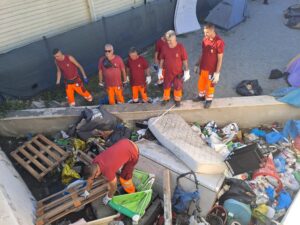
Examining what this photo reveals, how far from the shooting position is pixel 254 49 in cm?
958

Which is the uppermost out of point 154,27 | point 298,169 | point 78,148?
point 154,27

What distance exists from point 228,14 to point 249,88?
4072mm

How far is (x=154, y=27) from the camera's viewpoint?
1005 cm

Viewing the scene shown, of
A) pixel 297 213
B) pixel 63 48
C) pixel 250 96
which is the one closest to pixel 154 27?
pixel 63 48

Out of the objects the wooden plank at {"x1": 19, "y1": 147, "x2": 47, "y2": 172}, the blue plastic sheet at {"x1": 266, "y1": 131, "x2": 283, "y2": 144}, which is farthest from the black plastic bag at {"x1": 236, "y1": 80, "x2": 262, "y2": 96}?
the wooden plank at {"x1": 19, "y1": 147, "x2": 47, "y2": 172}

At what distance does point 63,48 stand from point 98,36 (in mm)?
1109

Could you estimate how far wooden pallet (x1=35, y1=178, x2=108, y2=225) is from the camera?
4.79 m

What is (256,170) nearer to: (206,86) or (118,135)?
(206,86)

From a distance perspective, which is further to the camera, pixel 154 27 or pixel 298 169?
pixel 154 27

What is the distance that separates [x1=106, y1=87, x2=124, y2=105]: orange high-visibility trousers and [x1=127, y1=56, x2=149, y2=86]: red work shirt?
0.36m

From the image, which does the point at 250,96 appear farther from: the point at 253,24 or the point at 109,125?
the point at 253,24

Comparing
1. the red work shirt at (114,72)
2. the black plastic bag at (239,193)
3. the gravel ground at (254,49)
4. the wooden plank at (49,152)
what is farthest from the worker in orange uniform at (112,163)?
the gravel ground at (254,49)

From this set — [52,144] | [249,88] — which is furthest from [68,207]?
[249,88]

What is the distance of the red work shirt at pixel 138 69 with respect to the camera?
658 centimetres
